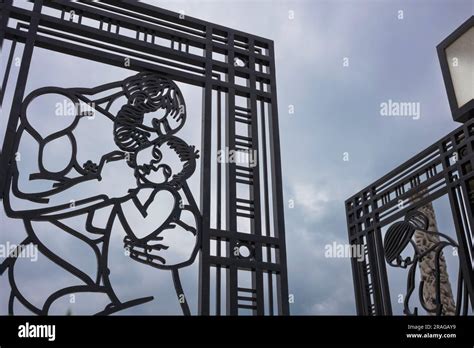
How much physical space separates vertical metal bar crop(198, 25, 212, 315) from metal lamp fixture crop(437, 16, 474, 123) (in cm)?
144

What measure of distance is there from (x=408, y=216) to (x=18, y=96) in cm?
287

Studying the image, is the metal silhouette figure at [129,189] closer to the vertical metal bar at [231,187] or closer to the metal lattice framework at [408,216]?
the vertical metal bar at [231,187]

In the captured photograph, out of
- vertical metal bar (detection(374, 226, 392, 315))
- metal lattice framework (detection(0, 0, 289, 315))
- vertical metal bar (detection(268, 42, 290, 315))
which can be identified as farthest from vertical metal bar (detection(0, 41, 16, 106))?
vertical metal bar (detection(374, 226, 392, 315))

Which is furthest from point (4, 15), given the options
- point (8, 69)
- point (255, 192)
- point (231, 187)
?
point (255, 192)

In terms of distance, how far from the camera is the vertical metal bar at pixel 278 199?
106 inches

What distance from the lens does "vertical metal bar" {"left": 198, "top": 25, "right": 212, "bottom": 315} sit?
8.38 ft

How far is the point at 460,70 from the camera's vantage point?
3127 millimetres

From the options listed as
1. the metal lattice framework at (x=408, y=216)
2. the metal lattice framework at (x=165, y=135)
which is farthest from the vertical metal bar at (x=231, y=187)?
the metal lattice framework at (x=408, y=216)

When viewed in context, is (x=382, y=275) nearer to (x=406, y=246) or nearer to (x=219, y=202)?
(x=406, y=246)

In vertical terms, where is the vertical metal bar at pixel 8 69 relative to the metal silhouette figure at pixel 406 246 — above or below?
above

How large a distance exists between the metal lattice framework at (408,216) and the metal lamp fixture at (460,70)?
1.41 feet

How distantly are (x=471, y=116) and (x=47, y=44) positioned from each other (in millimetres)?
2481
